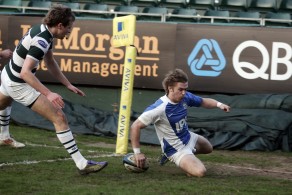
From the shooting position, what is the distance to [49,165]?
8086mm

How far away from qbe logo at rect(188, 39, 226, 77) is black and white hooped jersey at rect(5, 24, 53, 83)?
5.48 meters

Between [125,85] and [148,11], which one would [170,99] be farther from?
[148,11]

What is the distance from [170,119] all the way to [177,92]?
1.26 ft

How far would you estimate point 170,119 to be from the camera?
7.72 metres

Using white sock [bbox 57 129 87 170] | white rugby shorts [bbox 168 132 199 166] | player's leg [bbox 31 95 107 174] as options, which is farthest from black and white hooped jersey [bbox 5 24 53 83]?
white rugby shorts [bbox 168 132 199 166]

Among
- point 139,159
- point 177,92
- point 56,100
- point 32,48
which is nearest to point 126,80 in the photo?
point 177,92

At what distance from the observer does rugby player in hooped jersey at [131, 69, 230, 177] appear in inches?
295

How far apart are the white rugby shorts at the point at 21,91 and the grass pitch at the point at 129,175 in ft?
2.91

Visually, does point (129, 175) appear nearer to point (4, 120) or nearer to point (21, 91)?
point (21, 91)

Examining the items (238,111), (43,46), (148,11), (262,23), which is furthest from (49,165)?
(148,11)

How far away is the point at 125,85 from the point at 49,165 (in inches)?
84.5

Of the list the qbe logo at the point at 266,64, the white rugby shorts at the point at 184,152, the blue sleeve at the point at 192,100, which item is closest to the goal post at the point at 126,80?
the white rugby shorts at the point at 184,152

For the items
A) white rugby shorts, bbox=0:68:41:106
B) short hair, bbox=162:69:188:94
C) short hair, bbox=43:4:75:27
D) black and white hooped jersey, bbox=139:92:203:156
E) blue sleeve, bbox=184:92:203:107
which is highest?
short hair, bbox=43:4:75:27

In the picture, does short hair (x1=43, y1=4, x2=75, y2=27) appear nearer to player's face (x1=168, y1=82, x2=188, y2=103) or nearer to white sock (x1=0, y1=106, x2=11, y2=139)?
player's face (x1=168, y1=82, x2=188, y2=103)
